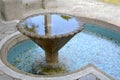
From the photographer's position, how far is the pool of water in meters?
5.58

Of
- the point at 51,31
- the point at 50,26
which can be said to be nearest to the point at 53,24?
the point at 50,26

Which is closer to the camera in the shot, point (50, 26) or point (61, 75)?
point (61, 75)

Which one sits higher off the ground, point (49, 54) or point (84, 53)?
point (49, 54)

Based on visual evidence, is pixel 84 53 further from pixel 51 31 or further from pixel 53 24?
pixel 51 31

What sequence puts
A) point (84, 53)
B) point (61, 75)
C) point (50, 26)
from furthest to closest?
point (84, 53), point (50, 26), point (61, 75)

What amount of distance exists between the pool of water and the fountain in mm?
362

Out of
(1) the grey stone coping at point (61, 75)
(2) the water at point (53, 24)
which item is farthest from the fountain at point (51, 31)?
(1) the grey stone coping at point (61, 75)

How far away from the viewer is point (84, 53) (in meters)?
6.08


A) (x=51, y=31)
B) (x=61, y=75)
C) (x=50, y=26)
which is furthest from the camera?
(x=50, y=26)

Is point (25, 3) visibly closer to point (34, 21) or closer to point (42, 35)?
point (34, 21)

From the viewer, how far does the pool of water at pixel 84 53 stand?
558cm

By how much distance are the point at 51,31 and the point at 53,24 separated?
0.40 meters

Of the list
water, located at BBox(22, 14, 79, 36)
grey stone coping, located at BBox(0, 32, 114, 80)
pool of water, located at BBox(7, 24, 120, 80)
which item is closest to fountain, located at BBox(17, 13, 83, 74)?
Result: water, located at BBox(22, 14, 79, 36)

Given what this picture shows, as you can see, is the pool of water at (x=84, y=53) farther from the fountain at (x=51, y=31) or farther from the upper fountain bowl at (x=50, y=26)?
the upper fountain bowl at (x=50, y=26)
